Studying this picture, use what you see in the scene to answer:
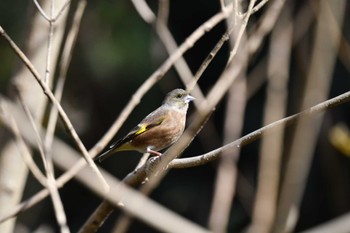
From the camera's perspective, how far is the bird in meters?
4.90

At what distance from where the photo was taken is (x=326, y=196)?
985 centimetres

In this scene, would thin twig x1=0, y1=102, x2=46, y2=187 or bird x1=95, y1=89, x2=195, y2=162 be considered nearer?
thin twig x1=0, y1=102, x2=46, y2=187

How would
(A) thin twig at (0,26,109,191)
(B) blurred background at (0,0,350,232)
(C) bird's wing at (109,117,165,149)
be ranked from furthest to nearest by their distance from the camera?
(B) blurred background at (0,0,350,232)
(C) bird's wing at (109,117,165,149)
(A) thin twig at (0,26,109,191)

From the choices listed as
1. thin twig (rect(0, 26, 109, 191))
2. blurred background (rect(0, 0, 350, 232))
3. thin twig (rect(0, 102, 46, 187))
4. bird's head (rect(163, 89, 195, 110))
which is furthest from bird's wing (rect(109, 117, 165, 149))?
blurred background (rect(0, 0, 350, 232))

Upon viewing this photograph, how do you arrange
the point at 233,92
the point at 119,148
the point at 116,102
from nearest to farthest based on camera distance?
the point at 233,92 < the point at 119,148 < the point at 116,102

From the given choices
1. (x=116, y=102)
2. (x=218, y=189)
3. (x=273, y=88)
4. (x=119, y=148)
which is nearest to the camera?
(x=218, y=189)

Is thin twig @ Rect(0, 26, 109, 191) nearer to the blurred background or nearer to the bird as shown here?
the bird

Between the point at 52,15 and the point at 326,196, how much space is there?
735 cm

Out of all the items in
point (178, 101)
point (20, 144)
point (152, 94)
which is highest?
point (20, 144)

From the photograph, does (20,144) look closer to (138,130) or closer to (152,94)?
(138,130)

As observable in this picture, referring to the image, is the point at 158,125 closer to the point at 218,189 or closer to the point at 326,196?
the point at 218,189

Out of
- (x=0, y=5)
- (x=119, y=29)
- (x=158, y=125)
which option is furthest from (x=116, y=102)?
(x=158, y=125)

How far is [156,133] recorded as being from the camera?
4980 mm

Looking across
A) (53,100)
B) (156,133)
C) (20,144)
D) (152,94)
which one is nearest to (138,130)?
(156,133)
